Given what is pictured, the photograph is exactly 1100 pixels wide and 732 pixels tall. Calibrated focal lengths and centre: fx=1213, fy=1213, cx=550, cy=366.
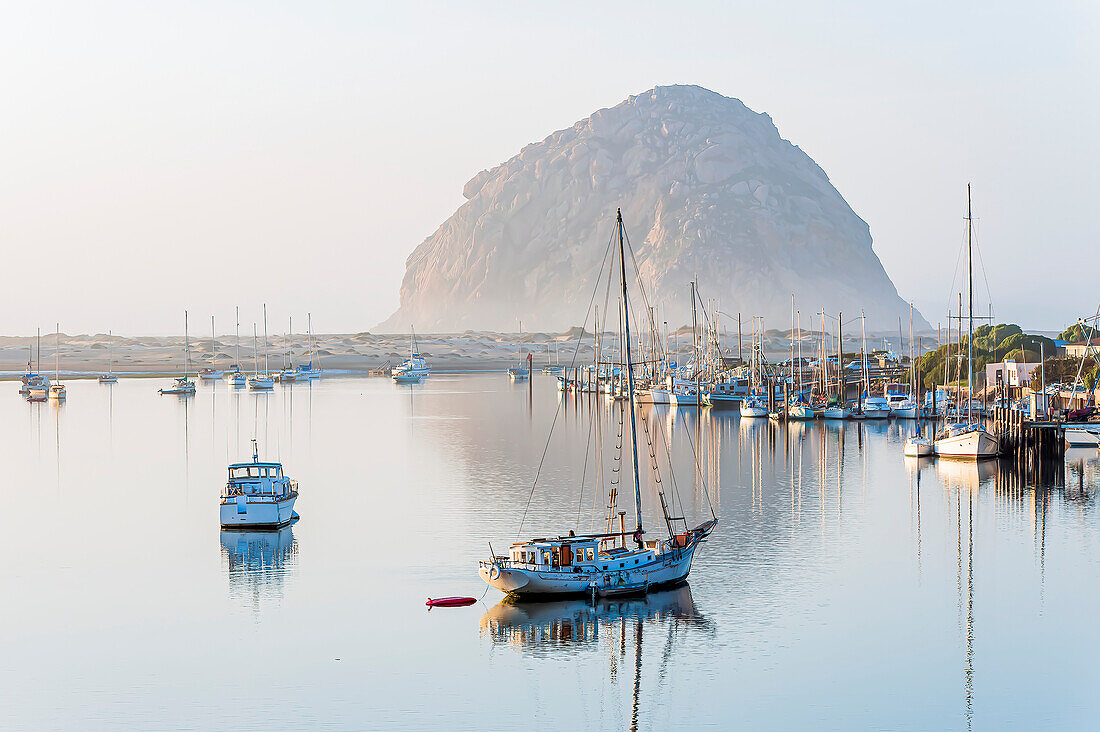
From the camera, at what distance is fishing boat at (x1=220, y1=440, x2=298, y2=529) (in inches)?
2008

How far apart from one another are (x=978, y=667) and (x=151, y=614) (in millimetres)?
25148

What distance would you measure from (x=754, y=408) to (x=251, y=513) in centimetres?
6406

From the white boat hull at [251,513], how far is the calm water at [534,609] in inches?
29.8

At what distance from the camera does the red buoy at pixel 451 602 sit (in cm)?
3878

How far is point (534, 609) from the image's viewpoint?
37531mm

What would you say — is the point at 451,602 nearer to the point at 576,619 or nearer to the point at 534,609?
the point at 534,609

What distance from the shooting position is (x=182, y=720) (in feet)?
95.8

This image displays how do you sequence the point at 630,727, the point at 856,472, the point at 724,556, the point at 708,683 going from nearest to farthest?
the point at 630,727 < the point at 708,683 < the point at 724,556 < the point at 856,472

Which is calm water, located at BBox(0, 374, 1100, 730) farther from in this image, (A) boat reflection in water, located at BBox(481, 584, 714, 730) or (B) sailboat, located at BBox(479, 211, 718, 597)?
(B) sailboat, located at BBox(479, 211, 718, 597)

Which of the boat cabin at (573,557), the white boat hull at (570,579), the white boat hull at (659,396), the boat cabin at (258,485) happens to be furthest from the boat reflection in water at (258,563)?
the white boat hull at (659,396)

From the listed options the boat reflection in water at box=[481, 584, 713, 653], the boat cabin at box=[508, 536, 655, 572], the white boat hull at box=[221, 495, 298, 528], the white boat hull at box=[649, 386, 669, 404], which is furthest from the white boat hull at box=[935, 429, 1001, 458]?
the white boat hull at box=[649, 386, 669, 404]

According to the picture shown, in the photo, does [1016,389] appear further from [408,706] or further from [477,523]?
[408,706]

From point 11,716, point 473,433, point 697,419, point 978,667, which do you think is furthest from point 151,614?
point 697,419

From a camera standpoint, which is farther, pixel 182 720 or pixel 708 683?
pixel 708 683
